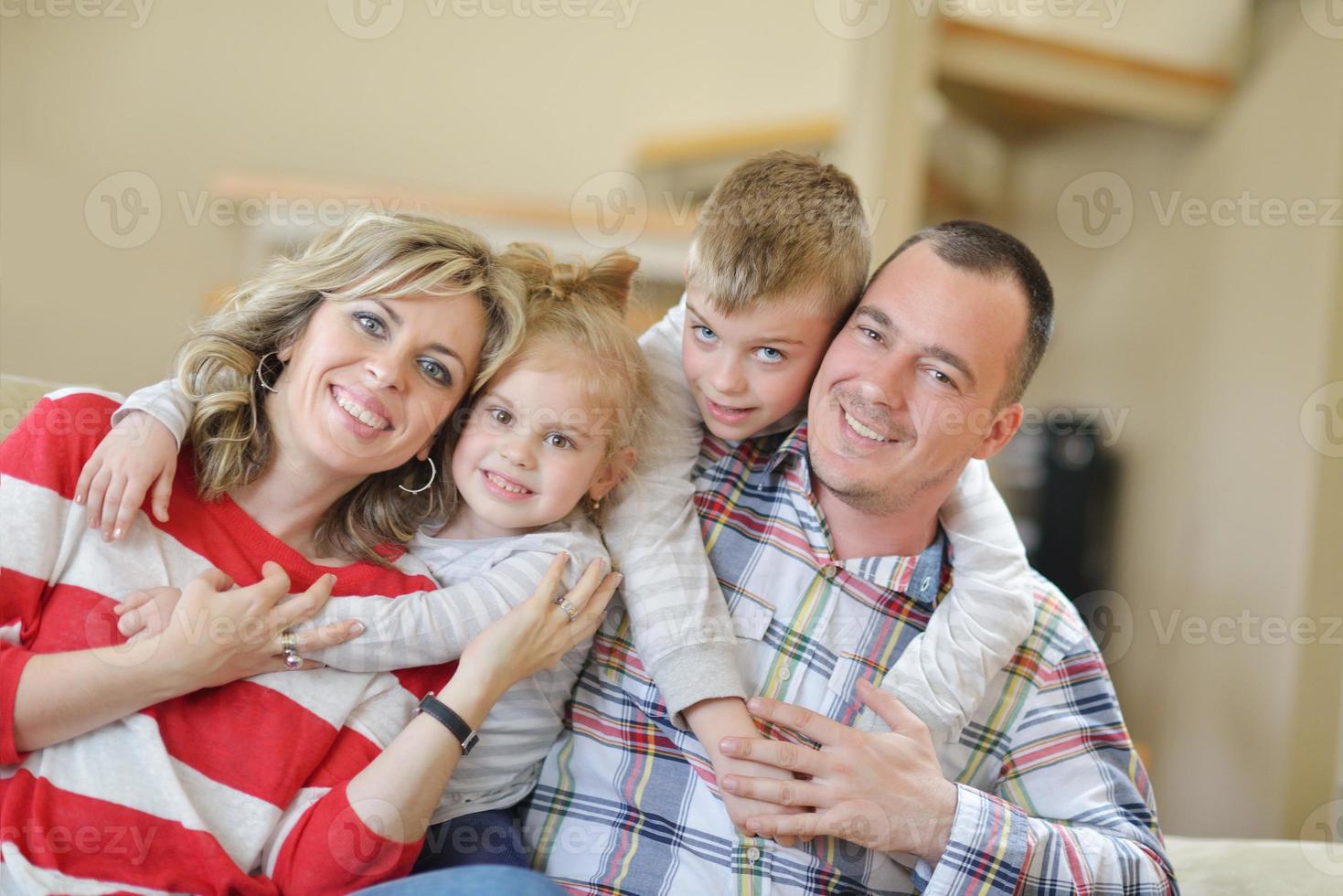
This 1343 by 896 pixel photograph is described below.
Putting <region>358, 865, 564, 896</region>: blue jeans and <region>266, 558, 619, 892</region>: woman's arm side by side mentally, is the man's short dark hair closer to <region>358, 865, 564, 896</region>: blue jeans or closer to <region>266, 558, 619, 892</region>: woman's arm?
<region>266, 558, 619, 892</region>: woman's arm

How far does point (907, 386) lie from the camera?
1.39 m

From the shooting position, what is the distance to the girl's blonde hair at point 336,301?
3.98 feet

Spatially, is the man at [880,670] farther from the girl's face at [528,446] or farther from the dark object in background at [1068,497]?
the dark object in background at [1068,497]

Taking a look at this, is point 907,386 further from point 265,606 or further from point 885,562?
point 265,606

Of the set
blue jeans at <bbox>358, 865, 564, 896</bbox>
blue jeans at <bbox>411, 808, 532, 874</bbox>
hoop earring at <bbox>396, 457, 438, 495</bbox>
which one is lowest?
blue jeans at <bbox>411, 808, 532, 874</bbox>

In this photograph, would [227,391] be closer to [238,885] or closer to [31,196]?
[238,885]

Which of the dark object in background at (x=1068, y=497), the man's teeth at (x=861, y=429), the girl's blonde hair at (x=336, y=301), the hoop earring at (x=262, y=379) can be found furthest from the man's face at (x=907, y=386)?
the dark object in background at (x=1068, y=497)

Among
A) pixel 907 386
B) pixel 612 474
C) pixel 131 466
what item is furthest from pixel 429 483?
pixel 907 386

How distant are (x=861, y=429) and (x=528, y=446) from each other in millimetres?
402

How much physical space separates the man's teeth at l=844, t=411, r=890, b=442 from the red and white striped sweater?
2.05 ft

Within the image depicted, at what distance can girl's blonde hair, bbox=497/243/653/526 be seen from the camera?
4.23 ft

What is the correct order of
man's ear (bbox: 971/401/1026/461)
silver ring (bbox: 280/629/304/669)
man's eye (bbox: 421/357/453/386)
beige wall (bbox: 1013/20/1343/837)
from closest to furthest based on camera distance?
silver ring (bbox: 280/629/304/669), man's eye (bbox: 421/357/453/386), man's ear (bbox: 971/401/1026/461), beige wall (bbox: 1013/20/1343/837)

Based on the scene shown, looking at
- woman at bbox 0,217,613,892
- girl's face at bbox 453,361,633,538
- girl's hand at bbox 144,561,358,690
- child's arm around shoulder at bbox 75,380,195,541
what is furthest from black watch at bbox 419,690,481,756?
child's arm around shoulder at bbox 75,380,195,541

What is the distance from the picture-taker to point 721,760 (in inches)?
48.1
